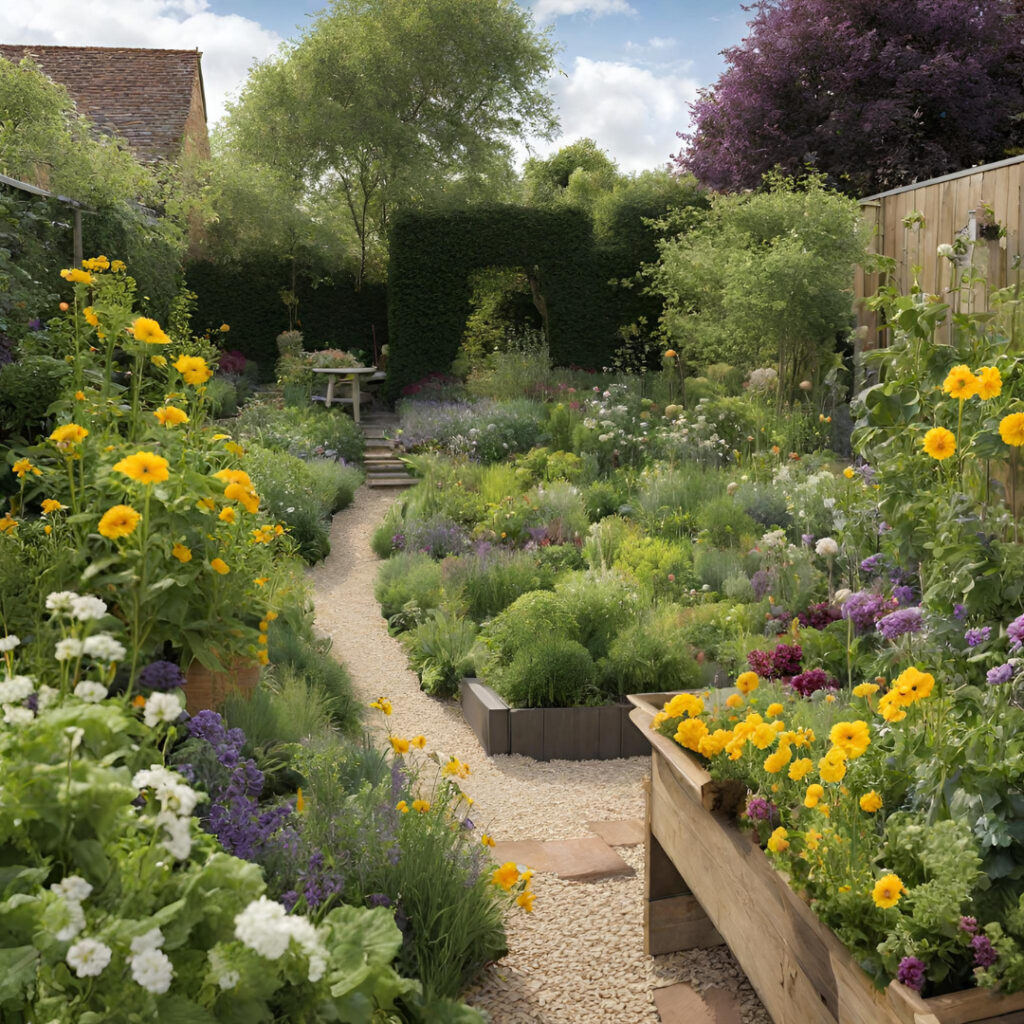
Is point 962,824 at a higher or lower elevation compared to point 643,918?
higher

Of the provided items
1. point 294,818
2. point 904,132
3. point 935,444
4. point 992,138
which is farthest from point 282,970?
point 992,138

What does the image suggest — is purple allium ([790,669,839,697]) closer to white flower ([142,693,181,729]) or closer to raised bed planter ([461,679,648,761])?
raised bed planter ([461,679,648,761])

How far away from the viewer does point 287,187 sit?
19.0 meters

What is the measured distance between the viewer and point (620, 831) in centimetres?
376

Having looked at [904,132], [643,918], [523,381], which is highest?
[904,132]

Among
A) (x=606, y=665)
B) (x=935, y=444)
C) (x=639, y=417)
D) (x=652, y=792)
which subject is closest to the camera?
(x=935, y=444)

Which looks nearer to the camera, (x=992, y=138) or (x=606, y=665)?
(x=606, y=665)

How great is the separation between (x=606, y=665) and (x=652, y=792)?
6.17 ft

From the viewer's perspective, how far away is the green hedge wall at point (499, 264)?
14.3 m

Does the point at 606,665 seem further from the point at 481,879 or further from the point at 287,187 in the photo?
the point at 287,187

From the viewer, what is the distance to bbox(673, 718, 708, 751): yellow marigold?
252cm

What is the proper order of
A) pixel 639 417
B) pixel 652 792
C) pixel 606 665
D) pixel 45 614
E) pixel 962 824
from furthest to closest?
1. pixel 639 417
2. pixel 606 665
3. pixel 45 614
4. pixel 652 792
5. pixel 962 824

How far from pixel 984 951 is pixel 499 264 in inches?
533

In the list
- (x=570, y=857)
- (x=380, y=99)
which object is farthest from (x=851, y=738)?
(x=380, y=99)
